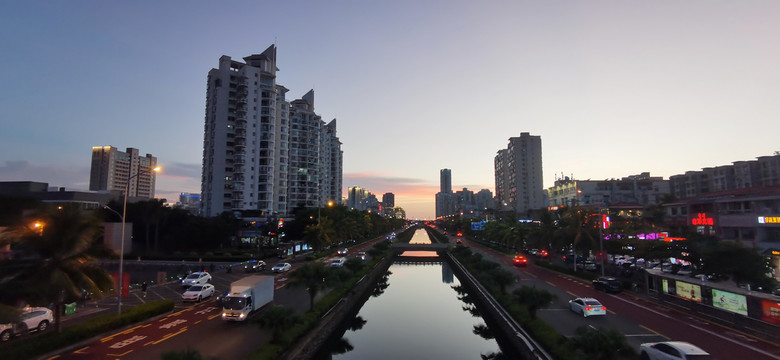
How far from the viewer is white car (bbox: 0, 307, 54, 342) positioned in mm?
23328

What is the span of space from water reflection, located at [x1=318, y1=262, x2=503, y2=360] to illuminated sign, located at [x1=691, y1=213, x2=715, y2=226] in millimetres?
43820

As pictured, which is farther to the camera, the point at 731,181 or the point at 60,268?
the point at 731,181

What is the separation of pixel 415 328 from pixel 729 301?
85.9ft

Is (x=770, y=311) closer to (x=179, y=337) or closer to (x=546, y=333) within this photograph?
(x=546, y=333)

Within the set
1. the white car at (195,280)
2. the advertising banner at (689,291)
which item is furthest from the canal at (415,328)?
the white car at (195,280)

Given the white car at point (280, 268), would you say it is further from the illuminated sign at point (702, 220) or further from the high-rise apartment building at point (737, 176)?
the high-rise apartment building at point (737, 176)

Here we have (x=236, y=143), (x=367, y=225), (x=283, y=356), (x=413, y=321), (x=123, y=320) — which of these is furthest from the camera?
(x=367, y=225)

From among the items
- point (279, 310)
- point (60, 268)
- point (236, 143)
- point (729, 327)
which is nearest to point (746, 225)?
point (729, 327)

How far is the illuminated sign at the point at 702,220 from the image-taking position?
66.5 meters

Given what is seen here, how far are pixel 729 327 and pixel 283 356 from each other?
30.1 meters

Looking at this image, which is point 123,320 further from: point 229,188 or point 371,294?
point 229,188

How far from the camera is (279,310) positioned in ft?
75.5

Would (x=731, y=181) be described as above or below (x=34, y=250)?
above

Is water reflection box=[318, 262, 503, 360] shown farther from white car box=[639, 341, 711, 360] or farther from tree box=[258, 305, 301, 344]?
white car box=[639, 341, 711, 360]
